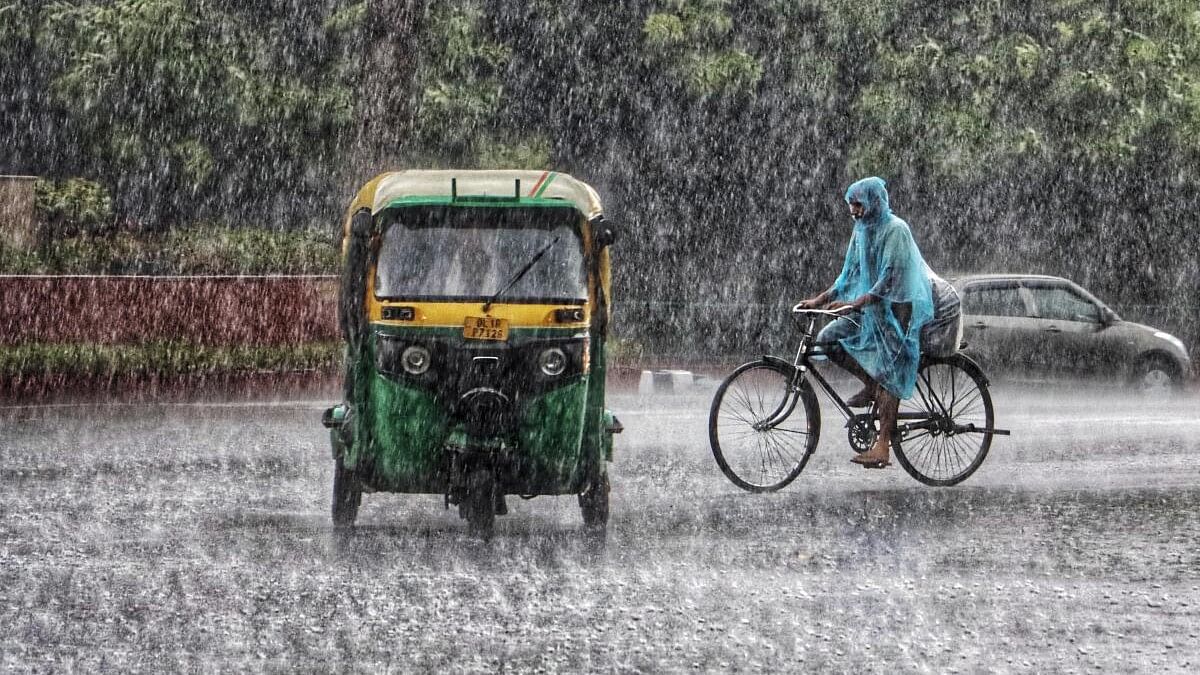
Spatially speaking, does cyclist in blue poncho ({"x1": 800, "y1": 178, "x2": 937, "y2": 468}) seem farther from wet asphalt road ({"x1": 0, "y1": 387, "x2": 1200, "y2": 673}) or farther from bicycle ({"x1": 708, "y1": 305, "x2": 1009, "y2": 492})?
wet asphalt road ({"x1": 0, "y1": 387, "x2": 1200, "y2": 673})

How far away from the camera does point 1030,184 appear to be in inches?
1013

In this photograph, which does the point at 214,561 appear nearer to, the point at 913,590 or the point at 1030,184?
the point at 913,590

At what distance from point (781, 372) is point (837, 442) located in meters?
3.28

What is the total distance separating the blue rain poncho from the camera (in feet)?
35.2

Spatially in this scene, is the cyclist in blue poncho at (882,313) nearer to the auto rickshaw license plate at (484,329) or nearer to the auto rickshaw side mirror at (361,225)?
the auto rickshaw license plate at (484,329)

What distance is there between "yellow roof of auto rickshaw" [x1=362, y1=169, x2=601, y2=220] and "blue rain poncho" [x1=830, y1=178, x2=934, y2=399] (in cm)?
197

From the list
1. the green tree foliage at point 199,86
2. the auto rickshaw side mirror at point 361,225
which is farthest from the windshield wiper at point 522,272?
the green tree foliage at point 199,86

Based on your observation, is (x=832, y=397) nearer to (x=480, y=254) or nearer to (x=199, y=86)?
(x=480, y=254)

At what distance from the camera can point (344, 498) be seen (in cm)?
952

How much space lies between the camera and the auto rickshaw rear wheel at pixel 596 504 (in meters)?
9.46

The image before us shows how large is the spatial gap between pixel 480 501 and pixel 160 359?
11433 millimetres

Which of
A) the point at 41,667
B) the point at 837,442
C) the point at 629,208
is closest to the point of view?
the point at 41,667

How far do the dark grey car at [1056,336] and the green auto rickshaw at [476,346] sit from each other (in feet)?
34.6

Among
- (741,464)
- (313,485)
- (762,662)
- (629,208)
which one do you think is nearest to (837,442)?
(741,464)
